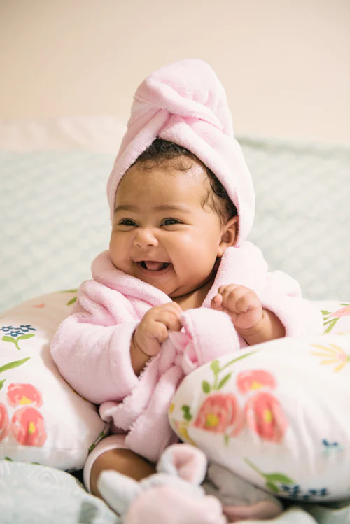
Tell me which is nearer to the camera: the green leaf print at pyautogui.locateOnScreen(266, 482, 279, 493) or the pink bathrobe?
the green leaf print at pyautogui.locateOnScreen(266, 482, 279, 493)

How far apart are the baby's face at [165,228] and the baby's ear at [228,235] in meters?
0.07

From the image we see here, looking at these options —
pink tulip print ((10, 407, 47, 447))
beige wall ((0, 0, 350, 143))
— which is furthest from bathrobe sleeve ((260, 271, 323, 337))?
beige wall ((0, 0, 350, 143))

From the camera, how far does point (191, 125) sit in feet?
3.84

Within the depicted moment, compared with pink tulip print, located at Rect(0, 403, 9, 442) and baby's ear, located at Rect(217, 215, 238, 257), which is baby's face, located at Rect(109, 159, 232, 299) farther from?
pink tulip print, located at Rect(0, 403, 9, 442)

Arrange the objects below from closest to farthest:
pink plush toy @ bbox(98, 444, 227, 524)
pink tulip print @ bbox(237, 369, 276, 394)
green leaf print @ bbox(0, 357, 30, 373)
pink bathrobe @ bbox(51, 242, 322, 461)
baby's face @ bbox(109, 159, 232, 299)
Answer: pink plush toy @ bbox(98, 444, 227, 524) < pink tulip print @ bbox(237, 369, 276, 394) < pink bathrobe @ bbox(51, 242, 322, 461) < green leaf print @ bbox(0, 357, 30, 373) < baby's face @ bbox(109, 159, 232, 299)

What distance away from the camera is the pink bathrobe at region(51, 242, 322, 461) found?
876mm

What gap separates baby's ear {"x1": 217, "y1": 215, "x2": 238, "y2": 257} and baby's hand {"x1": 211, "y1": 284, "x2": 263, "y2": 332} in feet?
0.85

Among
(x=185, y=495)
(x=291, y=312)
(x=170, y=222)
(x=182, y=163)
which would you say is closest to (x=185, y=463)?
(x=185, y=495)

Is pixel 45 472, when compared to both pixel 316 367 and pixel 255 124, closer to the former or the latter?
pixel 316 367

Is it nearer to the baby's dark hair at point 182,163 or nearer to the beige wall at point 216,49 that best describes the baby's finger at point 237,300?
the baby's dark hair at point 182,163

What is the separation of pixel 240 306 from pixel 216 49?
151cm

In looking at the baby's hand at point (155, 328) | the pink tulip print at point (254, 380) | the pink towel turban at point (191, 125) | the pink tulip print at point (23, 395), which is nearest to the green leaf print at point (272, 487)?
the pink tulip print at point (254, 380)

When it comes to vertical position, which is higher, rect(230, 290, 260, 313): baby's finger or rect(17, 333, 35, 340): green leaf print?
rect(230, 290, 260, 313): baby's finger

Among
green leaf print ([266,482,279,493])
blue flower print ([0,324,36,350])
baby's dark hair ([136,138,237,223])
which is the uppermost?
baby's dark hair ([136,138,237,223])
